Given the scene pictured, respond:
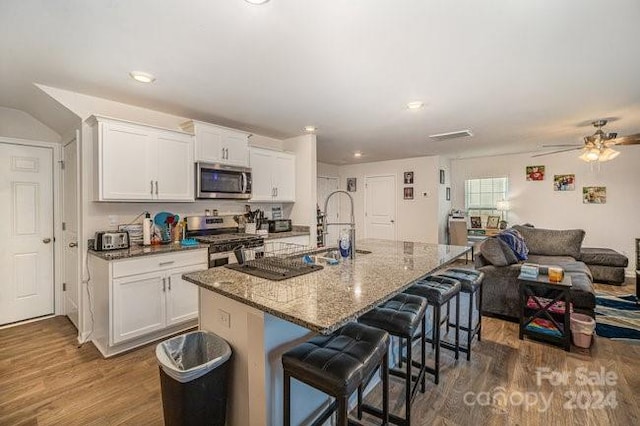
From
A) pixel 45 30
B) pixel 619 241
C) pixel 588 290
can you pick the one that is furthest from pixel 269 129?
pixel 619 241

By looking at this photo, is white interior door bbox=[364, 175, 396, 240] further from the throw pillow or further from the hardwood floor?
the hardwood floor

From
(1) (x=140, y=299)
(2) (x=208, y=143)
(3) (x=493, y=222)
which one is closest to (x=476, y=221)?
(3) (x=493, y=222)

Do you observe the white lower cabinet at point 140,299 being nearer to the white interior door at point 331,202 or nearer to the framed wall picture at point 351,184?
the white interior door at point 331,202

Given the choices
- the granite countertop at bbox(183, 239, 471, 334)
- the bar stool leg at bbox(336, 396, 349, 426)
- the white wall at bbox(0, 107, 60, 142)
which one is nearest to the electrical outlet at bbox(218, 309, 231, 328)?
the granite countertop at bbox(183, 239, 471, 334)

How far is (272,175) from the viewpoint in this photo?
4230 mm

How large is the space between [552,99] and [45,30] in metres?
4.10

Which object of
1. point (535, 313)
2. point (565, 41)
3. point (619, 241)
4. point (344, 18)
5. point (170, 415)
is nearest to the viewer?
point (170, 415)

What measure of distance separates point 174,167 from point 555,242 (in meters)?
5.66

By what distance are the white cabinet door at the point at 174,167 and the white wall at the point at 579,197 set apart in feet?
19.9

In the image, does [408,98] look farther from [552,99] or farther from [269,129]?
[269,129]

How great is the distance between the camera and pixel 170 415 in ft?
4.94

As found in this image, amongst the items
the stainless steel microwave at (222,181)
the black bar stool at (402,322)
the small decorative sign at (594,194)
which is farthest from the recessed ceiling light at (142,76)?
the small decorative sign at (594,194)

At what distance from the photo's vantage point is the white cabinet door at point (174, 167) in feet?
10.1

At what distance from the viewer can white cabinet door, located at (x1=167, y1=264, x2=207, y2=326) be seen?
9.52 feet
